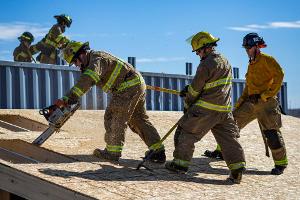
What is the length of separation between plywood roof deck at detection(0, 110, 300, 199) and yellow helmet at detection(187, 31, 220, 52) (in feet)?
5.13

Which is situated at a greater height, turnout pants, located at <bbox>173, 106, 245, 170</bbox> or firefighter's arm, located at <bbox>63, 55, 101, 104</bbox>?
firefighter's arm, located at <bbox>63, 55, 101, 104</bbox>

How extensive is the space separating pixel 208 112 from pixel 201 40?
88 cm

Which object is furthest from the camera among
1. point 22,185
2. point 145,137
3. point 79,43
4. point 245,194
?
point 145,137

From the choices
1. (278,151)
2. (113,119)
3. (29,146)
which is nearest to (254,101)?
(278,151)

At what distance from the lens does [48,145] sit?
7.33 metres

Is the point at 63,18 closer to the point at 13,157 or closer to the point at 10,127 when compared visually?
the point at 10,127

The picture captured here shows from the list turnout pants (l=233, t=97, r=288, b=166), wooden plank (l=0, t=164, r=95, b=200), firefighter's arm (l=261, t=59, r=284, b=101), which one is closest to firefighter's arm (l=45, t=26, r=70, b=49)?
turnout pants (l=233, t=97, r=288, b=166)

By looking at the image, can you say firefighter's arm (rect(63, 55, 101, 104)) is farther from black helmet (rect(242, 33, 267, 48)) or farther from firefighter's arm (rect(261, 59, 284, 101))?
firefighter's arm (rect(261, 59, 284, 101))

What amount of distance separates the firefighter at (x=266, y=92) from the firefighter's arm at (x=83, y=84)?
7.43 ft

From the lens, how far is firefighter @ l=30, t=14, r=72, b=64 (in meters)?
13.1

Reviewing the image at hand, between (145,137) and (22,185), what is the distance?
2.20 metres

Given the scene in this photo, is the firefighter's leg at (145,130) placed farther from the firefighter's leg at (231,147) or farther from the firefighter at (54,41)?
the firefighter at (54,41)

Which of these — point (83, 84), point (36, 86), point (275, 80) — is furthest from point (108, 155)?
point (36, 86)

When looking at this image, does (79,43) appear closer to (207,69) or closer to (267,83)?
(207,69)
